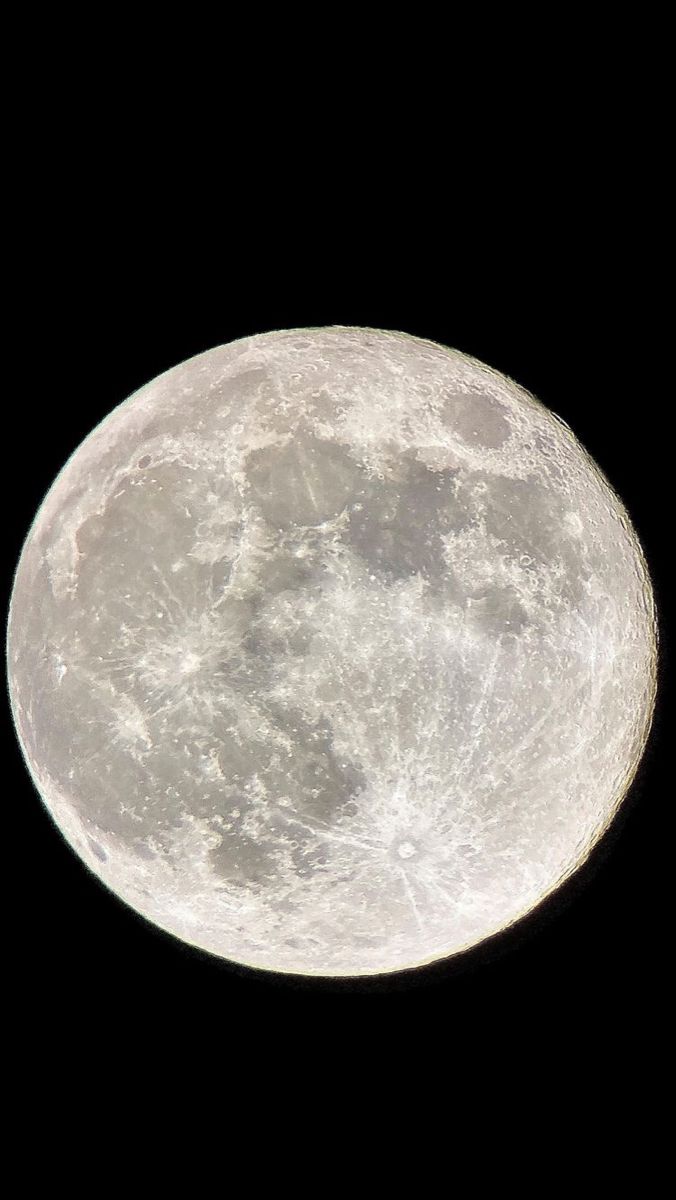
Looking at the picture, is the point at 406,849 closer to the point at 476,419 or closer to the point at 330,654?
the point at 330,654

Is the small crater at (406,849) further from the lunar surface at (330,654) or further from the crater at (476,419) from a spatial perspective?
the crater at (476,419)

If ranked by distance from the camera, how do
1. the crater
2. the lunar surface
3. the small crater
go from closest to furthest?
the lunar surface < the small crater < the crater

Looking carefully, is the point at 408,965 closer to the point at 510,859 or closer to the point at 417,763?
the point at 510,859

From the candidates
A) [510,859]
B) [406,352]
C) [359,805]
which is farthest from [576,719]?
[406,352]

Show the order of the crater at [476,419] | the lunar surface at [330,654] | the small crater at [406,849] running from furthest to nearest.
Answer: the crater at [476,419]
the small crater at [406,849]
the lunar surface at [330,654]

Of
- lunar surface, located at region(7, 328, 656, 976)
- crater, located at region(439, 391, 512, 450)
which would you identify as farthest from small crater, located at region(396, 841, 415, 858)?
crater, located at region(439, 391, 512, 450)

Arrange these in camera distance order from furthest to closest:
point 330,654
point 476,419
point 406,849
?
point 476,419
point 406,849
point 330,654

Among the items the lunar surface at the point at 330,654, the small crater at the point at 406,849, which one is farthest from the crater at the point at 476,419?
the small crater at the point at 406,849

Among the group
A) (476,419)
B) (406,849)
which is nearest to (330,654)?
(406,849)

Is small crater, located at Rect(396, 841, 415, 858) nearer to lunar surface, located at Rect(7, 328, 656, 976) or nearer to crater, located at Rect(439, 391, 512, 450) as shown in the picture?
lunar surface, located at Rect(7, 328, 656, 976)
